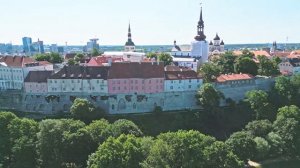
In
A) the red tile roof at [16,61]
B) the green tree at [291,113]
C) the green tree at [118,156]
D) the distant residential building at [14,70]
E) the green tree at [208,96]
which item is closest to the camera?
the green tree at [118,156]

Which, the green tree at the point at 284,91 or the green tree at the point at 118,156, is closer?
the green tree at the point at 118,156

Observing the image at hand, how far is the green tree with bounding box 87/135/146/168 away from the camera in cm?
4731

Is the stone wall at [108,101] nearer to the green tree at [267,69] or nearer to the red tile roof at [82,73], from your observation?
the red tile roof at [82,73]

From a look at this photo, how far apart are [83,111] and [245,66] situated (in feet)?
143

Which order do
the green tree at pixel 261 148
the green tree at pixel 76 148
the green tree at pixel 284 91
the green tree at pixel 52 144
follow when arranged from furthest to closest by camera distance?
the green tree at pixel 284 91 < the green tree at pixel 261 148 < the green tree at pixel 76 148 < the green tree at pixel 52 144

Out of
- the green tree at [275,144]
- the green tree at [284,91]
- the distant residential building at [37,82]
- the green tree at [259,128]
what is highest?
the distant residential building at [37,82]

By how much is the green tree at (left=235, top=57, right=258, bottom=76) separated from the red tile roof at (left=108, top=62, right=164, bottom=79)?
79.8 feet

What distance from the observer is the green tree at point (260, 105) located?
7819 cm

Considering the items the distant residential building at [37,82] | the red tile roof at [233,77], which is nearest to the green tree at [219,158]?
the red tile roof at [233,77]

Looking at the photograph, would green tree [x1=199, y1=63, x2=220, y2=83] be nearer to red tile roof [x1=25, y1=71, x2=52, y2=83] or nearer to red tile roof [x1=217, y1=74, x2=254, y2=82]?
red tile roof [x1=217, y1=74, x2=254, y2=82]

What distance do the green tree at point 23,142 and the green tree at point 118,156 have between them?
9.85 metres

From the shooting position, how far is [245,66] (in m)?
97.2

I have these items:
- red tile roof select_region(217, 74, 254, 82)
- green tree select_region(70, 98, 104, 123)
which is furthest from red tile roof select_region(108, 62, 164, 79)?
red tile roof select_region(217, 74, 254, 82)

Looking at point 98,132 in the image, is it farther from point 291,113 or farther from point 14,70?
point 14,70
